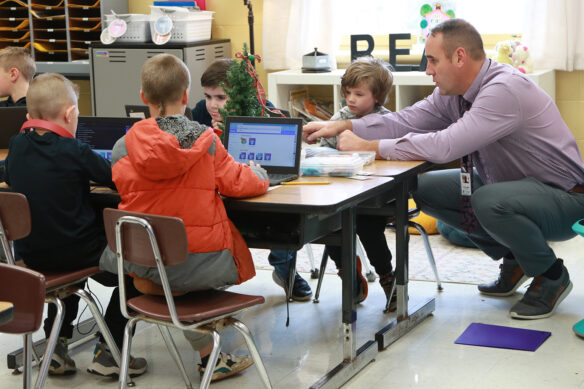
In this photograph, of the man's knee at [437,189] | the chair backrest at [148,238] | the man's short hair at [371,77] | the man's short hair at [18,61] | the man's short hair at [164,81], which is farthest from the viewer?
the man's short hair at [18,61]

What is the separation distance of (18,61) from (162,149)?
1.82 m

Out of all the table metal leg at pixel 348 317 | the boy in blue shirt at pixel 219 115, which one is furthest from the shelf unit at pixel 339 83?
the table metal leg at pixel 348 317

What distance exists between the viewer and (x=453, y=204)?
3.38 metres

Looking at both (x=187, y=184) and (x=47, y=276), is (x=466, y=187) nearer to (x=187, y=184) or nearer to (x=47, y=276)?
(x=187, y=184)

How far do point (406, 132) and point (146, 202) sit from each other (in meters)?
1.29

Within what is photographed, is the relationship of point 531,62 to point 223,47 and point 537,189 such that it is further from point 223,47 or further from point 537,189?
point 223,47

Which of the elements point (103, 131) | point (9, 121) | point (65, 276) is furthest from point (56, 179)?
point (9, 121)

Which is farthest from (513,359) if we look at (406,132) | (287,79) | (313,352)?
(287,79)

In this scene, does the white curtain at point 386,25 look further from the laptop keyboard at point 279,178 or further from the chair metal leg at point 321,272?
the laptop keyboard at point 279,178

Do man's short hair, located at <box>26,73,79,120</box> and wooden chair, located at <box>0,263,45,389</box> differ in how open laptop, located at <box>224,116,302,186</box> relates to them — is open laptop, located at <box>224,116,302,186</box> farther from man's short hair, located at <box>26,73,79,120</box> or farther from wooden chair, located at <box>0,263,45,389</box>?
wooden chair, located at <box>0,263,45,389</box>

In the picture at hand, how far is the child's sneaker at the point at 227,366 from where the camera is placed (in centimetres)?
265

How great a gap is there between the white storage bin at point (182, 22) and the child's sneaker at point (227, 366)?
308cm

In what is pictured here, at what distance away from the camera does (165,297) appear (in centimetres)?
236

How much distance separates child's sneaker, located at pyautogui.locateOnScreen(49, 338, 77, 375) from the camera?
9.03 ft
